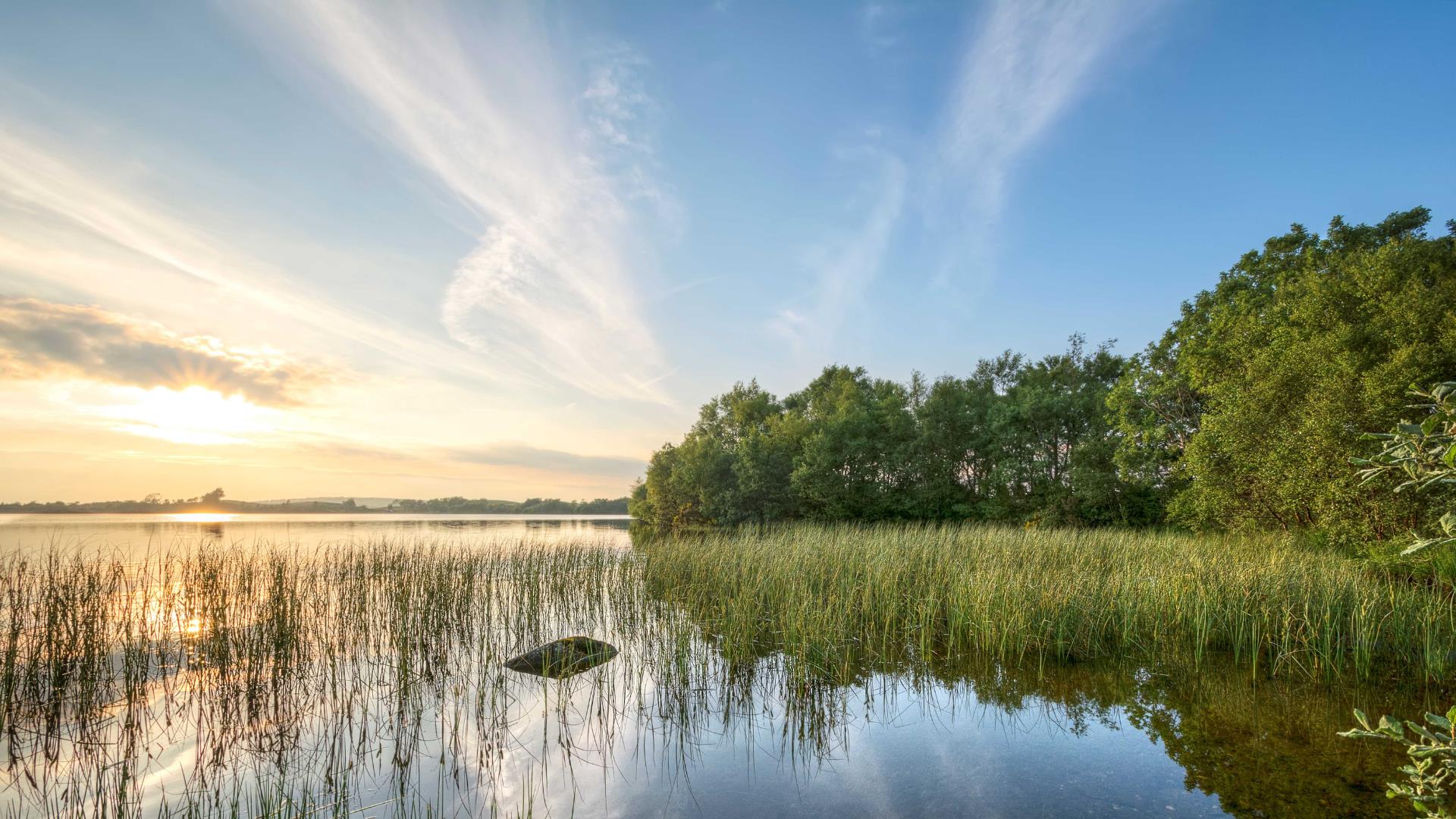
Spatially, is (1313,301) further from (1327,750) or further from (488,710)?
(488,710)

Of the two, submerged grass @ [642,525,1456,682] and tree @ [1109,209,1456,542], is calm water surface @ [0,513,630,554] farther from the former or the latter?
tree @ [1109,209,1456,542]

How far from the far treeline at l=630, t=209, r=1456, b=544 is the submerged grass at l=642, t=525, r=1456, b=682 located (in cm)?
209

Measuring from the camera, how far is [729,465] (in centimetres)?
3247

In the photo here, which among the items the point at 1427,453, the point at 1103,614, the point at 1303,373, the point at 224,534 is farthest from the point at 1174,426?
the point at 224,534

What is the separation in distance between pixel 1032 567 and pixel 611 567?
7.39m

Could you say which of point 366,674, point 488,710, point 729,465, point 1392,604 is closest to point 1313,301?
point 1392,604

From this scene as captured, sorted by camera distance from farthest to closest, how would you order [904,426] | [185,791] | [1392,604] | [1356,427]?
1. [904,426]
2. [1356,427]
3. [1392,604]
4. [185,791]

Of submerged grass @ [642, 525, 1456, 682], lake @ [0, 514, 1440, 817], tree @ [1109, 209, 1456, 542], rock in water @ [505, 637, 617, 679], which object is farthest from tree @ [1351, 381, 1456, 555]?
tree @ [1109, 209, 1456, 542]

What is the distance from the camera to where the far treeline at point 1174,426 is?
39.1 feet

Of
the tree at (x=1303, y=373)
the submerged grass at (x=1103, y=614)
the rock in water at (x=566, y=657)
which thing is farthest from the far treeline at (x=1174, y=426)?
the rock in water at (x=566, y=657)

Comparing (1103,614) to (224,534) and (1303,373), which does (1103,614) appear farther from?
(224,534)

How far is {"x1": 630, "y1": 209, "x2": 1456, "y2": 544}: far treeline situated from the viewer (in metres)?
11.9

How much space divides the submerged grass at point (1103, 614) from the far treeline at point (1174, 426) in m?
2.09

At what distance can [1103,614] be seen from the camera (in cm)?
745
